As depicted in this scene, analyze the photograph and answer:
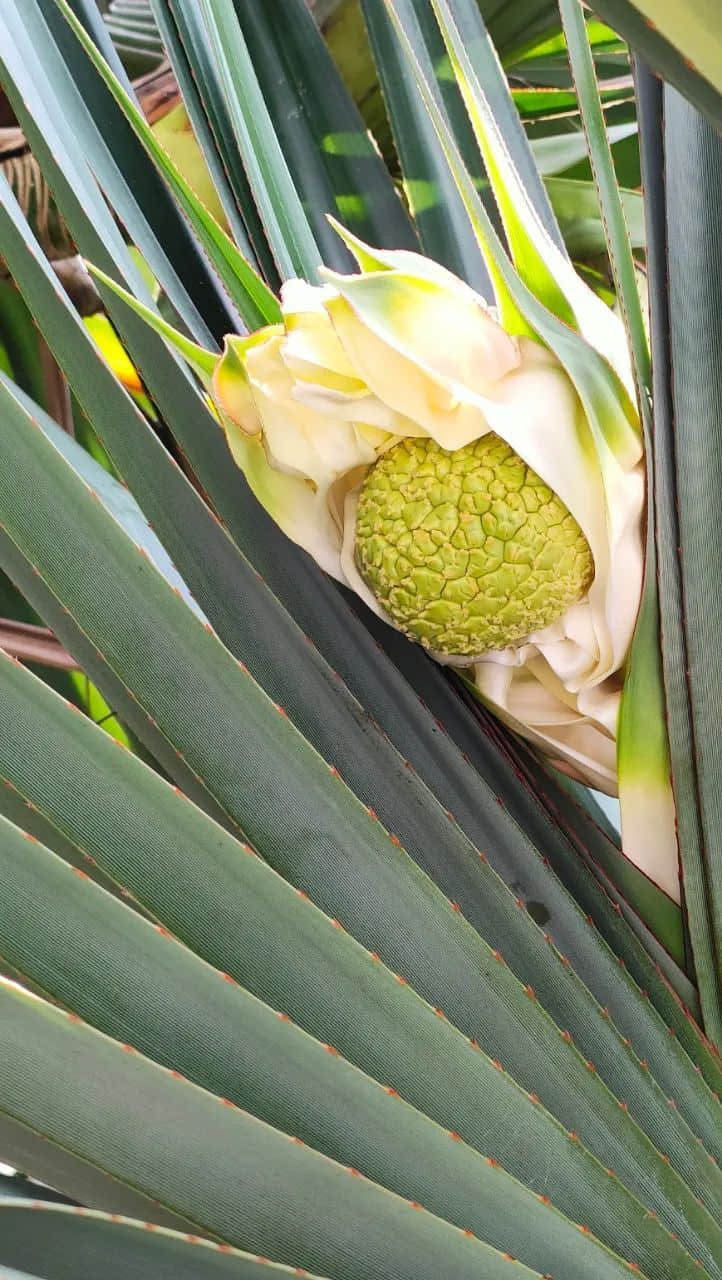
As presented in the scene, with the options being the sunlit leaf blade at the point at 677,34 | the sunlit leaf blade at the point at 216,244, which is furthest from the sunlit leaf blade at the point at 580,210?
the sunlit leaf blade at the point at 677,34

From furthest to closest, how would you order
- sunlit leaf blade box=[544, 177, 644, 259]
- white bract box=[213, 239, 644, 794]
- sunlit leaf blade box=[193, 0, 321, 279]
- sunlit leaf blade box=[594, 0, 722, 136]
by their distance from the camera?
sunlit leaf blade box=[544, 177, 644, 259]
sunlit leaf blade box=[193, 0, 321, 279]
white bract box=[213, 239, 644, 794]
sunlit leaf blade box=[594, 0, 722, 136]

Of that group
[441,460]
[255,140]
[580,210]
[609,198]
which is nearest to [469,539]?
[441,460]

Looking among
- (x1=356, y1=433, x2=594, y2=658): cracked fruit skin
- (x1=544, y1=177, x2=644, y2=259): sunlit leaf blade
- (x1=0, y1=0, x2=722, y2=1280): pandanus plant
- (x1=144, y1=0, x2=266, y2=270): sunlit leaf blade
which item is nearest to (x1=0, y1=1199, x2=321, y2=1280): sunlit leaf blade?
(x1=0, y1=0, x2=722, y2=1280): pandanus plant

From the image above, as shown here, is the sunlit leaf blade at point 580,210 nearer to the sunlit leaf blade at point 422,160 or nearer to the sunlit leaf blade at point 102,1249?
the sunlit leaf blade at point 422,160

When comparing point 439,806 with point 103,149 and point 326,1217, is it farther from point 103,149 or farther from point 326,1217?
point 103,149

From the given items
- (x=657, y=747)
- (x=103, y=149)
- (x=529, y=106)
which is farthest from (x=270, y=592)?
(x=529, y=106)

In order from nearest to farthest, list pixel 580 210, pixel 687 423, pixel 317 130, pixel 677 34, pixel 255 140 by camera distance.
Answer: pixel 677 34 → pixel 687 423 → pixel 255 140 → pixel 317 130 → pixel 580 210

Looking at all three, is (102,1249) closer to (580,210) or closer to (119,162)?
(119,162)

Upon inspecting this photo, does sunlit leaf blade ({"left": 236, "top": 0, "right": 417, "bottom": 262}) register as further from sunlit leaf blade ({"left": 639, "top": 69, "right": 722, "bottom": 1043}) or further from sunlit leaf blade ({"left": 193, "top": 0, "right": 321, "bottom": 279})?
sunlit leaf blade ({"left": 639, "top": 69, "right": 722, "bottom": 1043})
